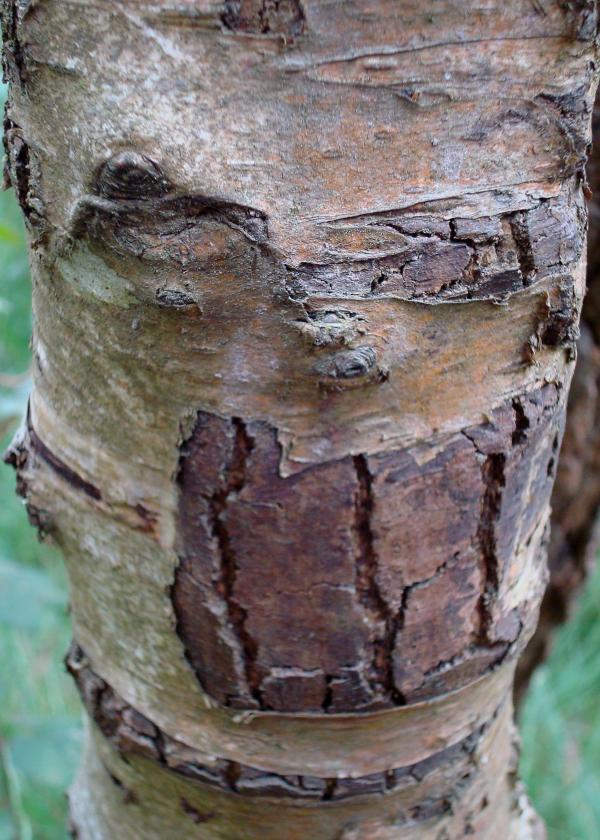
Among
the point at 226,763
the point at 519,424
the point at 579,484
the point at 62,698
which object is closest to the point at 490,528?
the point at 519,424

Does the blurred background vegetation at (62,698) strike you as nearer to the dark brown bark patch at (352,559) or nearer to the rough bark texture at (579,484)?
the rough bark texture at (579,484)

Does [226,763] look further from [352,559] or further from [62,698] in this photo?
[62,698]

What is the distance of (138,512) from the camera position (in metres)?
0.45

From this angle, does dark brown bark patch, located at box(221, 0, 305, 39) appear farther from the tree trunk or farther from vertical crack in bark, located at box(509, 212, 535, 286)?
vertical crack in bark, located at box(509, 212, 535, 286)

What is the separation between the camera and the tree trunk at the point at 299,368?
A: 13.4 inches

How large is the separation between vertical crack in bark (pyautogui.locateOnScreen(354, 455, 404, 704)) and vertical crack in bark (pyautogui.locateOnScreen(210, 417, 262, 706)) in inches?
2.2

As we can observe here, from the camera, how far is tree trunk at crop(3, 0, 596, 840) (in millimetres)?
342

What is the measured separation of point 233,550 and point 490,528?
143 mm

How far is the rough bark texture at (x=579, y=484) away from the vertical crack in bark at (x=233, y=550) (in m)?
0.65

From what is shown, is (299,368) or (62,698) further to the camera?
(62,698)

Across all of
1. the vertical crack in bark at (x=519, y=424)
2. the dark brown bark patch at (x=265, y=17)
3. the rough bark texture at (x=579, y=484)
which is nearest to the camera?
the dark brown bark patch at (x=265, y=17)

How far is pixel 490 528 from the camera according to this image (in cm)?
46

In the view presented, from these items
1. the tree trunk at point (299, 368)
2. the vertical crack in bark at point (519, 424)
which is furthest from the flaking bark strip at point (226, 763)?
the vertical crack in bark at point (519, 424)

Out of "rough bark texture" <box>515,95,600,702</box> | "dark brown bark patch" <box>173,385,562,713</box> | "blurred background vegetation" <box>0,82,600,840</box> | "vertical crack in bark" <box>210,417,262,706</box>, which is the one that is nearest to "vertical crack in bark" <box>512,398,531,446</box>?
"dark brown bark patch" <box>173,385,562,713</box>
